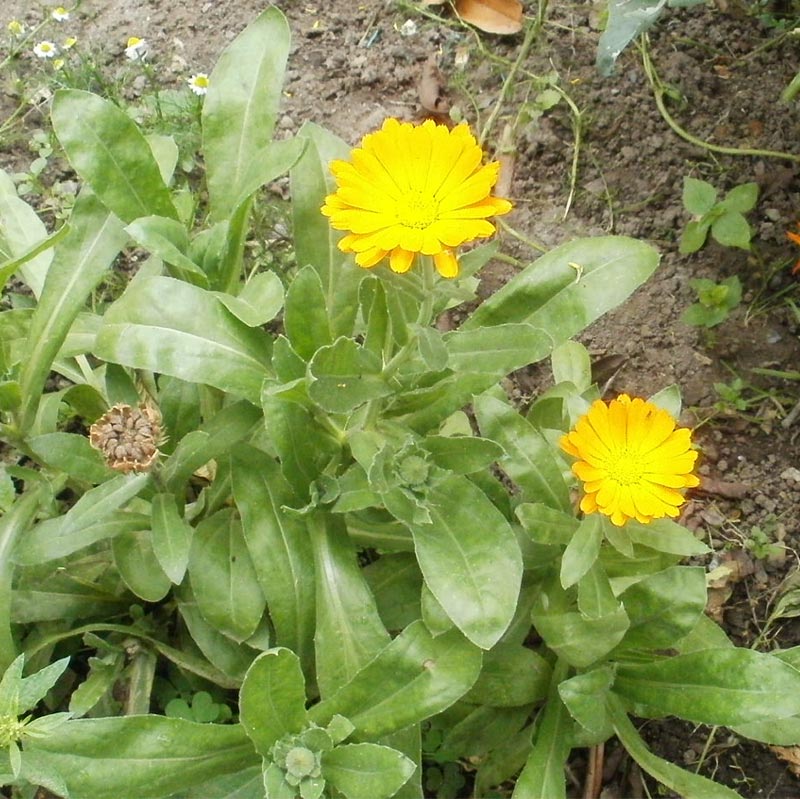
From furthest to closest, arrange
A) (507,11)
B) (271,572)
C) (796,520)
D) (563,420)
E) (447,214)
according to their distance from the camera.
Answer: (507,11), (796,520), (563,420), (271,572), (447,214)

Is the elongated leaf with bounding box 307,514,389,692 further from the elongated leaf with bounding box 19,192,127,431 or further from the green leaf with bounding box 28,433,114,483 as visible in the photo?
the elongated leaf with bounding box 19,192,127,431

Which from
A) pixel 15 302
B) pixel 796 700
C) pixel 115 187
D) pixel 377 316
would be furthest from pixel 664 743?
pixel 15 302

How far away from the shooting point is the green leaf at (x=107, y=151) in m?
1.57

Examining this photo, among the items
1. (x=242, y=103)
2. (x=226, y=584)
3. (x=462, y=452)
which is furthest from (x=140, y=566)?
(x=242, y=103)

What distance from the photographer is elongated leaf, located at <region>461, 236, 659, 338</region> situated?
161cm

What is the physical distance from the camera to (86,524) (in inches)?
56.9

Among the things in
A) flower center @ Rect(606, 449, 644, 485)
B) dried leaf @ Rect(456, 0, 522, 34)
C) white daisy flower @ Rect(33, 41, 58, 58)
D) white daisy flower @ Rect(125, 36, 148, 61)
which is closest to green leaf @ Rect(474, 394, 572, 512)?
flower center @ Rect(606, 449, 644, 485)

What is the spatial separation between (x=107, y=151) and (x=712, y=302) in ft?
4.55

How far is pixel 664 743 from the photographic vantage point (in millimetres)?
1946

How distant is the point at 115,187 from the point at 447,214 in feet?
2.05

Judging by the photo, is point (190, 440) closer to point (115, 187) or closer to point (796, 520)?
point (115, 187)

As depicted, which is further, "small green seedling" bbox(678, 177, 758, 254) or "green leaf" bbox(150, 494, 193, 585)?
"small green seedling" bbox(678, 177, 758, 254)

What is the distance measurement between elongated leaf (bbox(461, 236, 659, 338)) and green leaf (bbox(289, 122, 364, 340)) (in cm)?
23

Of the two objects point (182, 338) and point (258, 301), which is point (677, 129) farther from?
point (182, 338)
